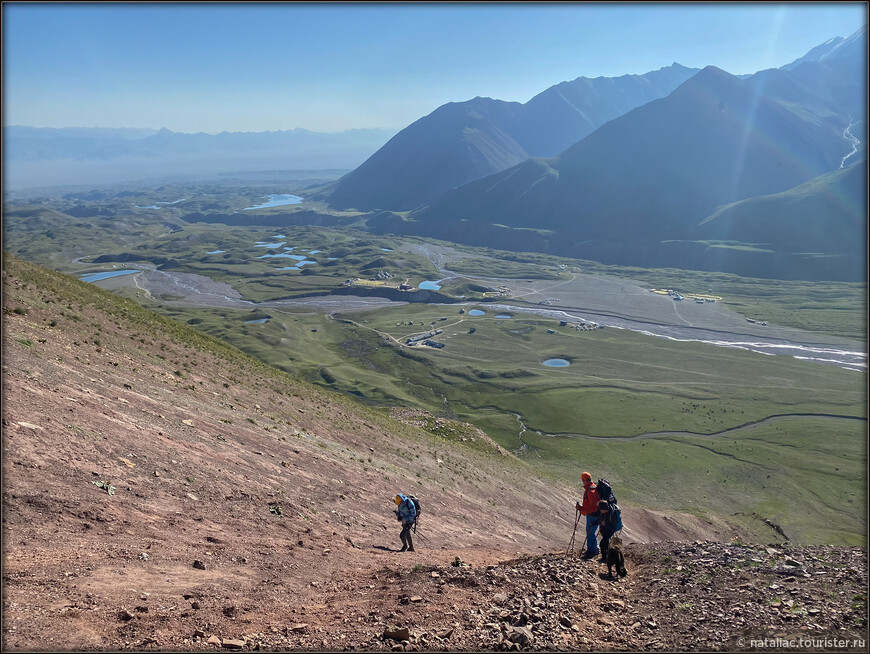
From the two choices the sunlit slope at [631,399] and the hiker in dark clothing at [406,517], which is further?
the sunlit slope at [631,399]

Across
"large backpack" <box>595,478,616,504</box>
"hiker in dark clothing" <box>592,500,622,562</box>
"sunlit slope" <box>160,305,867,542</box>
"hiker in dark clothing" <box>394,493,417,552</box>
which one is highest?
"large backpack" <box>595,478,616,504</box>

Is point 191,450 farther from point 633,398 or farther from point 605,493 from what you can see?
point 633,398

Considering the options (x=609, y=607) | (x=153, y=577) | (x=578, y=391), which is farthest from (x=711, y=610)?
(x=578, y=391)

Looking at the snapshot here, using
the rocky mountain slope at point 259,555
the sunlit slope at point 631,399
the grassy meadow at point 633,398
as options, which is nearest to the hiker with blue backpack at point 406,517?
the rocky mountain slope at point 259,555

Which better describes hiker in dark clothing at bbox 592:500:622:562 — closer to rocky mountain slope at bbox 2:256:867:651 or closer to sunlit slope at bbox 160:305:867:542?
rocky mountain slope at bbox 2:256:867:651

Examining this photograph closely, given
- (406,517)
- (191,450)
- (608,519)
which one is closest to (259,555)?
(406,517)

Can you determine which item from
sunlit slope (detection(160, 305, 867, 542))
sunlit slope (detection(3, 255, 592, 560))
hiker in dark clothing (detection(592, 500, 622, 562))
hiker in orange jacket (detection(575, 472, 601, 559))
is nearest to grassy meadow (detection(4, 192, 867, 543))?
sunlit slope (detection(160, 305, 867, 542))

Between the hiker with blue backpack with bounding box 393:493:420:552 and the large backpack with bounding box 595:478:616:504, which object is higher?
the large backpack with bounding box 595:478:616:504

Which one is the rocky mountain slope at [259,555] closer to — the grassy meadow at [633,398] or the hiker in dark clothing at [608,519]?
the hiker in dark clothing at [608,519]
